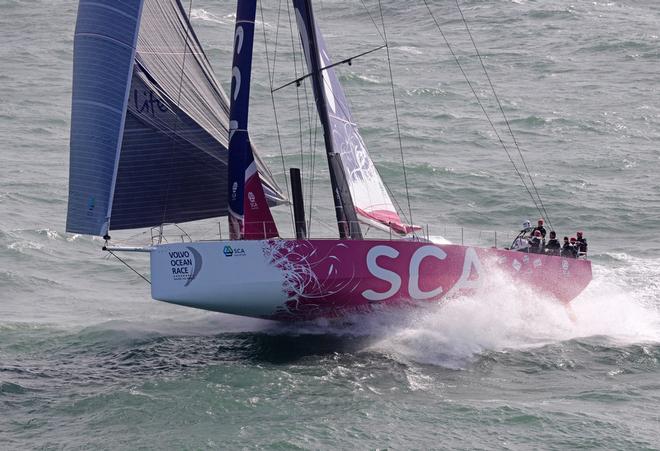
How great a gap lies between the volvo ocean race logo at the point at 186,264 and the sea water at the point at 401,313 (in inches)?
52.1

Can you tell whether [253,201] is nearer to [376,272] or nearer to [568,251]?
[376,272]

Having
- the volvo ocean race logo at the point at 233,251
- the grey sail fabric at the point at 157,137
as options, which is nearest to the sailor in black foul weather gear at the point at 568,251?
the grey sail fabric at the point at 157,137

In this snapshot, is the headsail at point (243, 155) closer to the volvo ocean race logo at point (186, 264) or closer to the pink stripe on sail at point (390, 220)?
the volvo ocean race logo at point (186, 264)

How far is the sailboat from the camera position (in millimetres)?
16031

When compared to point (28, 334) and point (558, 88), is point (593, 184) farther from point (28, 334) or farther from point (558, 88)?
point (28, 334)

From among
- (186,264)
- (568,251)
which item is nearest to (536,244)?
(568,251)

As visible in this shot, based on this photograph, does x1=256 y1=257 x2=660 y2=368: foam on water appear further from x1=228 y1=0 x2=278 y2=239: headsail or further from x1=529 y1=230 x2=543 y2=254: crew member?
x1=228 y1=0 x2=278 y2=239: headsail

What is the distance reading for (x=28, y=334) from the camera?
17812mm

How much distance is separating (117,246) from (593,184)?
15892 millimetres

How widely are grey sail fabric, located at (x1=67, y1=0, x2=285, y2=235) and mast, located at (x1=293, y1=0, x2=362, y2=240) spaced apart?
105 cm

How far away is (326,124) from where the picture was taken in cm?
1741

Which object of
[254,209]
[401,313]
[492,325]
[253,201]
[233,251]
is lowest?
[492,325]

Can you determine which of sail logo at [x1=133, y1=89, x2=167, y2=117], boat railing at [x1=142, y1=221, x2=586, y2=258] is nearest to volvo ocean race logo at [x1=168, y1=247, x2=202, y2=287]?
sail logo at [x1=133, y1=89, x2=167, y2=117]

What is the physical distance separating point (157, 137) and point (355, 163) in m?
3.38
